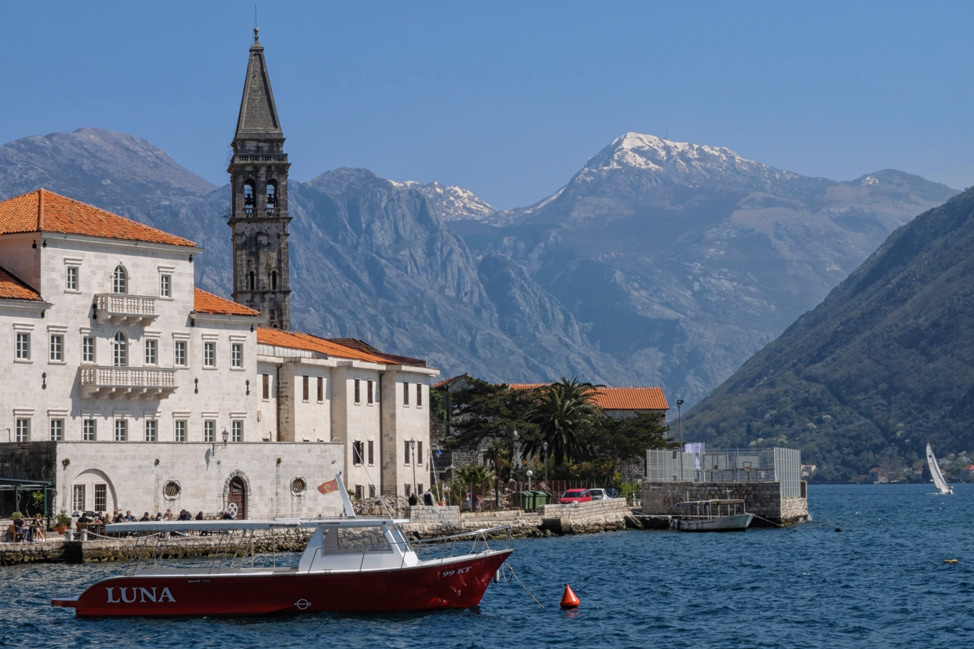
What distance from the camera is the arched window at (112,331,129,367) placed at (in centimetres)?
7606

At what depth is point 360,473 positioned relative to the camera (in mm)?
89188

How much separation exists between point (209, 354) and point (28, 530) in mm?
18374

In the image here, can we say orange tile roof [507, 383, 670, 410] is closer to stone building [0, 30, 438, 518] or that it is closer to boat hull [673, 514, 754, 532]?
boat hull [673, 514, 754, 532]

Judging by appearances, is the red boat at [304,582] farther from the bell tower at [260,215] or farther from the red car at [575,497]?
the bell tower at [260,215]

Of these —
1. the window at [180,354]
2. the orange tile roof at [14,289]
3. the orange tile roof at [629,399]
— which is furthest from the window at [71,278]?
the orange tile roof at [629,399]

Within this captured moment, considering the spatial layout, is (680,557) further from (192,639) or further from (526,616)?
(192,639)

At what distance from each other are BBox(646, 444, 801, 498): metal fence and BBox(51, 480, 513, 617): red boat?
169ft

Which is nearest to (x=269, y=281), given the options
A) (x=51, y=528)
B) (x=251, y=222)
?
(x=251, y=222)

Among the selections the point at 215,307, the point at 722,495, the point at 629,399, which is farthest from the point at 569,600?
the point at 629,399

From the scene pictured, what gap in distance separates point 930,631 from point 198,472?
123ft

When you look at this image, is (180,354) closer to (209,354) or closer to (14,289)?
(209,354)

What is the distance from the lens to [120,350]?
76.3 m

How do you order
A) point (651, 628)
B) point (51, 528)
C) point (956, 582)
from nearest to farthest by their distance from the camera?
point (651, 628) < point (956, 582) < point (51, 528)

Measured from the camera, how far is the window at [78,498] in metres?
68.1
